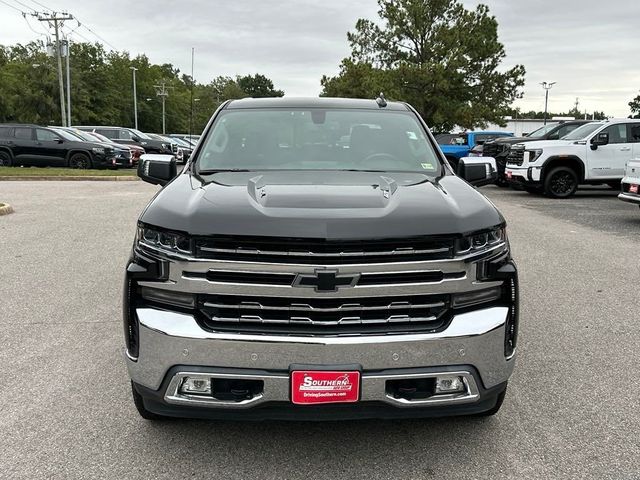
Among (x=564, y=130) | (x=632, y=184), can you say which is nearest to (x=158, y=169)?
(x=632, y=184)

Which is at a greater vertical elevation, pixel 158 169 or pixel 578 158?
pixel 578 158

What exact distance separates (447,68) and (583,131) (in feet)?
77.0

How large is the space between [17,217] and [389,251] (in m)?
9.64

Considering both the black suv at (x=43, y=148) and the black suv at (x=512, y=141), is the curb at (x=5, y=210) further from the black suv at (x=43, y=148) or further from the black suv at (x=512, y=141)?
the black suv at (x=512, y=141)

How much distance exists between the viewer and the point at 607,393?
3.60m

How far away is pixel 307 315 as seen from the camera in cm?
256

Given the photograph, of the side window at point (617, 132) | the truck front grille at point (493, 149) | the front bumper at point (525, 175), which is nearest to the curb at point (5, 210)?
the front bumper at point (525, 175)

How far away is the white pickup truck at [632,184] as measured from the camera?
1005 centimetres

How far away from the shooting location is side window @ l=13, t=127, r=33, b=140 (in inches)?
820

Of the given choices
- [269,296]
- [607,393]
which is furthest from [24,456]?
[607,393]

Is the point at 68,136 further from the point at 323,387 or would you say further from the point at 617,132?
the point at 323,387

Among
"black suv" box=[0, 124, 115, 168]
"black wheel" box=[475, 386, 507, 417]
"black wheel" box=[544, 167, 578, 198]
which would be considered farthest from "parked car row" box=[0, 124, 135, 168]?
"black wheel" box=[475, 386, 507, 417]

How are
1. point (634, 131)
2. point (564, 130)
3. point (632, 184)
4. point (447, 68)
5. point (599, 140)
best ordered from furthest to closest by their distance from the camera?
point (447, 68) → point (564, 130) → point (634, 131) → point (599, 140) → point (632, 184)

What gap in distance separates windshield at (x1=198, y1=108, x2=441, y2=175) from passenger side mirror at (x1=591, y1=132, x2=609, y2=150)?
11.6 metres
